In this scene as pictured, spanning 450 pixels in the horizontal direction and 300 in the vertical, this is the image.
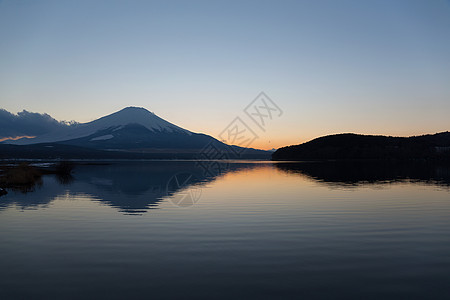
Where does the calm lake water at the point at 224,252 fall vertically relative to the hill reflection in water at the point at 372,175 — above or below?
below

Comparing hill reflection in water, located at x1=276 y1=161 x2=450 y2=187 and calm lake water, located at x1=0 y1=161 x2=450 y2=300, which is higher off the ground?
hill reflection in water, located at x1=276 y1=161 x2=450 y2=187

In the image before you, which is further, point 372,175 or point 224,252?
point 372,175

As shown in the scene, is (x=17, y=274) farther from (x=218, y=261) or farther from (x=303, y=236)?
(x=303, y=236)

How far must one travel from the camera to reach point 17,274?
10.7 meters

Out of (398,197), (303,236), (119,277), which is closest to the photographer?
(119,277)

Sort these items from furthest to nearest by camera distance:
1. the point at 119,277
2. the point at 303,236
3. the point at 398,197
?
the point at 398,197 < the point at 303,236 < the point at 119,277

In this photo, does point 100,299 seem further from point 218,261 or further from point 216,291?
point 218,261

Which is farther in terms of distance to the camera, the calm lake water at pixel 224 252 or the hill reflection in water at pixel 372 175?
the hill reflection in water at pixel 372 175

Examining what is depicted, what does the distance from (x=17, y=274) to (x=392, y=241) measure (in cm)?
1442

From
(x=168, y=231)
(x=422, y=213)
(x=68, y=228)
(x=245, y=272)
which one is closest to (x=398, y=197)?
(x=422, y=213)

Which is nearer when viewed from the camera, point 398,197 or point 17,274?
point 17,274

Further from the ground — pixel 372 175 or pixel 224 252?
pixel 372 175

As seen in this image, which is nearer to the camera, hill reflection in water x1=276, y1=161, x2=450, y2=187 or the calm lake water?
the calm lake water

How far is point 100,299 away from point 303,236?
980 centimetres
